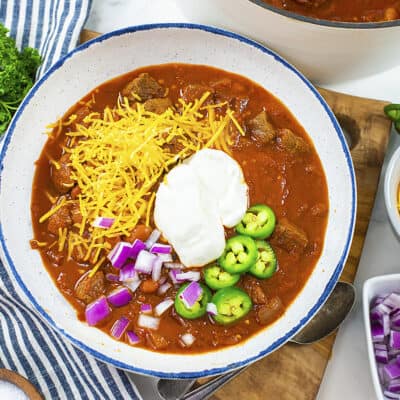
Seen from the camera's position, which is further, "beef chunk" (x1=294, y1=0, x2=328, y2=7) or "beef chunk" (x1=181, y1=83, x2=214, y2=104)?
"beef chunk" (x1=181, y1=83, x2=214, y2=104)

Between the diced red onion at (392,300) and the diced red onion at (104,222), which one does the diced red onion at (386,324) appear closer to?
the diced red onion at (392,300)

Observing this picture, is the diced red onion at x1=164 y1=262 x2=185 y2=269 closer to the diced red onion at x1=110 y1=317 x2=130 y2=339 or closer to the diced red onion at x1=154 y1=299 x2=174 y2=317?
the diced red onion at x1=154 y1=299 x2=174 y2=317

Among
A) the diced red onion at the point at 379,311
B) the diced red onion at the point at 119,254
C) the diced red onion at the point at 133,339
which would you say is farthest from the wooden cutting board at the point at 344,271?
the diced red onion at the point at 119,254

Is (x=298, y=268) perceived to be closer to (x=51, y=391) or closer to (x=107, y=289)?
(x=107, y=289)

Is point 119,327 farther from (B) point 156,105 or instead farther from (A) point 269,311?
(B) point 156,105

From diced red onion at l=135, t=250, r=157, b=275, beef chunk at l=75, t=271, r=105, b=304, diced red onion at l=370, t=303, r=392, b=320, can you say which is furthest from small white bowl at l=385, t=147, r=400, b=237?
beef chunk at l=75, t=271, r=105, b=304

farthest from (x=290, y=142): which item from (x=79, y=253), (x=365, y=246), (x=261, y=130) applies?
(x=79, y=253)
